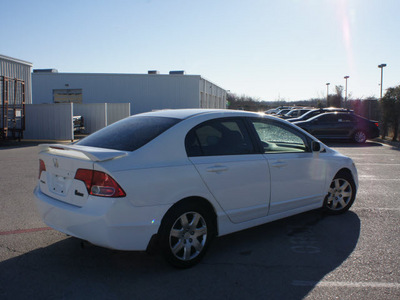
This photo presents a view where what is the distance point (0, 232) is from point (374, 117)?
22.9 meters

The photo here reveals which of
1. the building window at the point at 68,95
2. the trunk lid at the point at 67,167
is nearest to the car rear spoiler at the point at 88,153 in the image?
the trunk lid at the point at 67,167

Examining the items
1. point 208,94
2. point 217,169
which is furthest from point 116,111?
point 217,169

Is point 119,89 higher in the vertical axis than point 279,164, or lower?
higher

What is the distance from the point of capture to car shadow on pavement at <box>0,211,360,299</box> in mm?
3449

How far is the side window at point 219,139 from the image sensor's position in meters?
4.13

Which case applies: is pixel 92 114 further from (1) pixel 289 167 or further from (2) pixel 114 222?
(2) pixel 114 222

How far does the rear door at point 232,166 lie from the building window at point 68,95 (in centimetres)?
3291

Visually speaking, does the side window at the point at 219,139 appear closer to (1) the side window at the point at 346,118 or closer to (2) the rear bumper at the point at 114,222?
(2) the rear bumper at the point at 114,222

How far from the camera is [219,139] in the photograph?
4398mm

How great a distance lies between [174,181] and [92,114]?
22.9 m

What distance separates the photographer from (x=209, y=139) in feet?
14.1

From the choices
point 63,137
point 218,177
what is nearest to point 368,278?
point 218,177

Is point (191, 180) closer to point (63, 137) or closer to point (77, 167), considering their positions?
point (77, 167)

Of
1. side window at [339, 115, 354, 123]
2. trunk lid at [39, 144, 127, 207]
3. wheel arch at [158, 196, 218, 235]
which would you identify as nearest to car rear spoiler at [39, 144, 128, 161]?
trunk lid at [39, 144, 127, 207]
